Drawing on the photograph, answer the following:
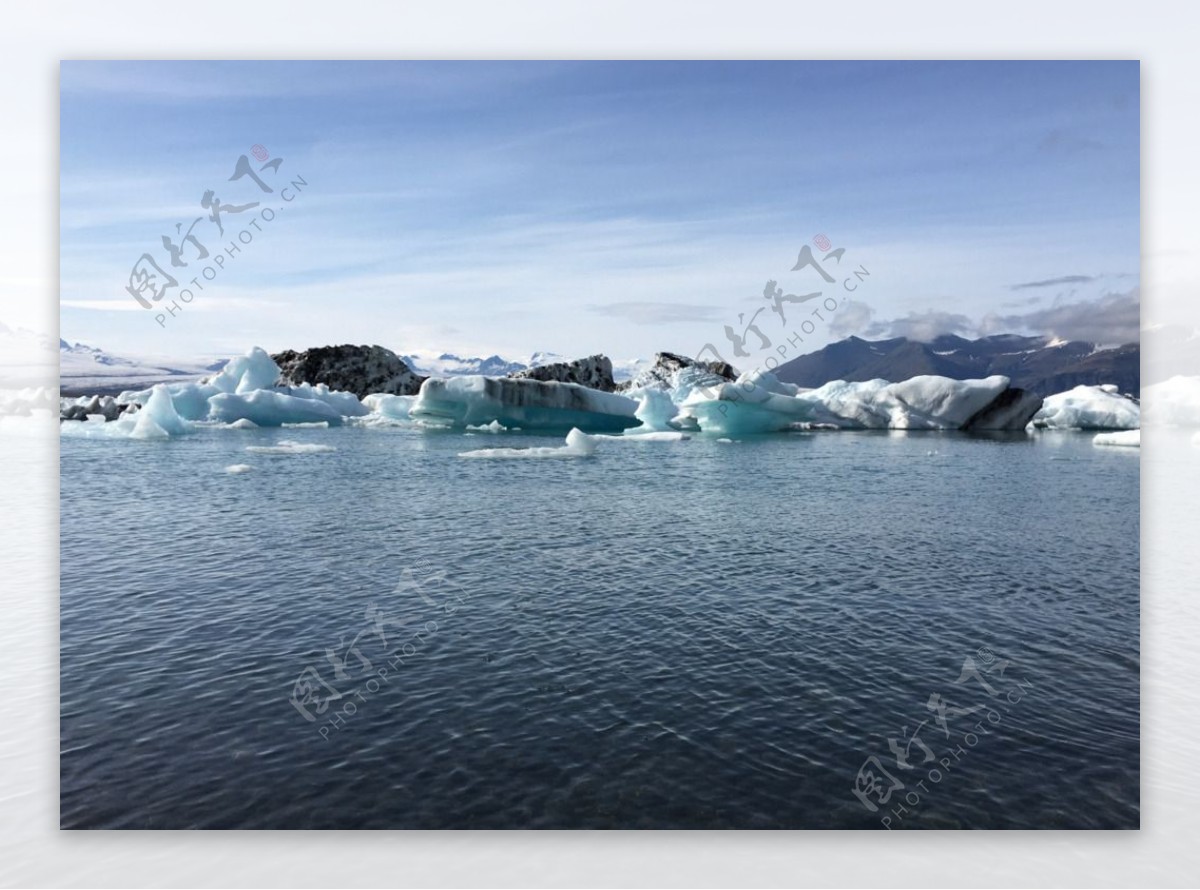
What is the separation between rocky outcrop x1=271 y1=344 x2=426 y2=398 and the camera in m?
66.9

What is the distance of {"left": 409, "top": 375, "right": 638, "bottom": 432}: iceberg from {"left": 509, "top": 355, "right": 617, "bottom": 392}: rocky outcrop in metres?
7.93

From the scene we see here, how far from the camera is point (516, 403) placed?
164 ft

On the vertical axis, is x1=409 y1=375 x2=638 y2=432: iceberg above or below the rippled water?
above

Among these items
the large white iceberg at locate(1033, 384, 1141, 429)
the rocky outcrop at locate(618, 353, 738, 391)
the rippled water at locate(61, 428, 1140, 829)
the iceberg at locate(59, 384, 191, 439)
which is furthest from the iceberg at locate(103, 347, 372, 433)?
the large white iceberg at locate(1033, 384, 1141, 429)

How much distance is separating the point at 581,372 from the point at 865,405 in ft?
73.6

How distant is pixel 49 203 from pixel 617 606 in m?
8.78

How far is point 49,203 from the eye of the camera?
8.70 meters

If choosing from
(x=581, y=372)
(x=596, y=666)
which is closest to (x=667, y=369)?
(x=581, y=372)

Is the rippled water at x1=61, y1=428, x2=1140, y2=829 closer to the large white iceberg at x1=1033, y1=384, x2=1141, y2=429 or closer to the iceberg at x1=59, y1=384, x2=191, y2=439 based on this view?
the iceberg at x1=59, y1=384, x2=191, y2=439

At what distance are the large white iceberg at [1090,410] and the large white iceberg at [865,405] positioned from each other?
9.30 ft

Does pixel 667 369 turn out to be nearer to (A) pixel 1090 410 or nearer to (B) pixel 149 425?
(A) pixel 1090 410

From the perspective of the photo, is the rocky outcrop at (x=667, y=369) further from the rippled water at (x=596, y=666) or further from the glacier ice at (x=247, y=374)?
the rippled water at (x=596, y=666)

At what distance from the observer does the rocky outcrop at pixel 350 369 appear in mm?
66938

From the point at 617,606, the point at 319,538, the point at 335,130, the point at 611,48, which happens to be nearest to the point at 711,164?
the point at 611,48
